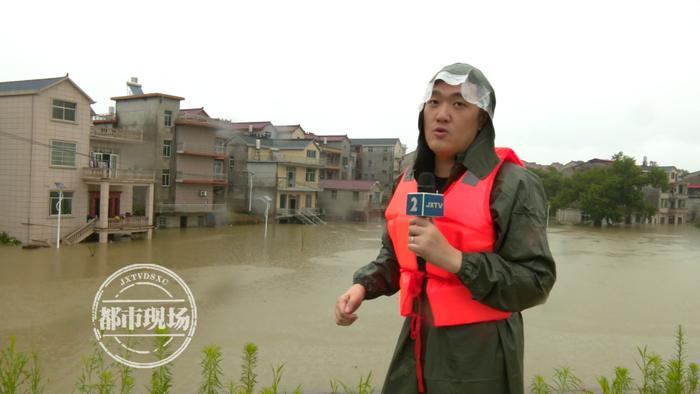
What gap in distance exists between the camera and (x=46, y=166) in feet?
42.4

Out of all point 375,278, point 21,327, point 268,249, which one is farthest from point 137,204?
point 375,278

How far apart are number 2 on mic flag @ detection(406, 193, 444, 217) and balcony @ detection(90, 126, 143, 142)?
15372 millimetres

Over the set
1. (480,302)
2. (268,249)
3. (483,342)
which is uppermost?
(480,302)

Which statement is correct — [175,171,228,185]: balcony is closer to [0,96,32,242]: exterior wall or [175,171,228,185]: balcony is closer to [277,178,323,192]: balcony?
[277,178,323,192]: balcony

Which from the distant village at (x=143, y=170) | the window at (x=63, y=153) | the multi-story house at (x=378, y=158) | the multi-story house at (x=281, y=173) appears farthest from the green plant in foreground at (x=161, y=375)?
the multi-story house at (x=378, y=158)

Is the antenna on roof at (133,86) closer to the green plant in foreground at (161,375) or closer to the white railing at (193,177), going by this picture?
the white railing at (193,177)

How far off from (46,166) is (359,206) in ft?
58.5

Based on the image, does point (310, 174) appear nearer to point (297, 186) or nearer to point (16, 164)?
point (297, 186)

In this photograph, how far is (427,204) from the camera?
108cm

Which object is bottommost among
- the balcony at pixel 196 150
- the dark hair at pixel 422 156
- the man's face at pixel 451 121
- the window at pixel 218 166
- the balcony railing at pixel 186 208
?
the balcony railing at pixel 186 208

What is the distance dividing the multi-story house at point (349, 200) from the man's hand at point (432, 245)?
26943 mm

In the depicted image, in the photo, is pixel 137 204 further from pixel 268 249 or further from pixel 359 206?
pixel 359 206

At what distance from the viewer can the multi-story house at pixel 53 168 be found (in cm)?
1267

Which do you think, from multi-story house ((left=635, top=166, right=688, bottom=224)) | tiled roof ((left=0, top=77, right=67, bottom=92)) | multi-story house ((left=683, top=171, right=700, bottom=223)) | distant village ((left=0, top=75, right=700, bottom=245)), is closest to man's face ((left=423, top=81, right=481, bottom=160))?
distant village ((left=0, top=75, right=700, bottom=245))
